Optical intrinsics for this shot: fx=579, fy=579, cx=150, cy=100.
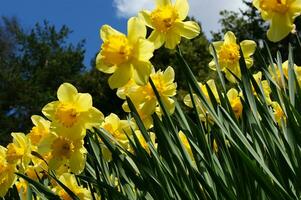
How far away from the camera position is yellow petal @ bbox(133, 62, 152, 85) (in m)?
1.37

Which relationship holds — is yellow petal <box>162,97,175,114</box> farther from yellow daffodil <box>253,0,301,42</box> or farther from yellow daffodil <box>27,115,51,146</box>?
yellow daffodil <box>27,115,51,146</box>

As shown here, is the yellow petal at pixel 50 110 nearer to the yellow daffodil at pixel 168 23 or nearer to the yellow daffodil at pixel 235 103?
the yellow daffodil at pixel 168 23

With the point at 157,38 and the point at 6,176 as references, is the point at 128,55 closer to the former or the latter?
the point at 157,38

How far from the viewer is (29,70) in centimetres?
2550

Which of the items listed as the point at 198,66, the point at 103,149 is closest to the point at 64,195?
the point at 103,149

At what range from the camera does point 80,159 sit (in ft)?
5.03

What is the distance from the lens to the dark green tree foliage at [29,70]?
22.9 m

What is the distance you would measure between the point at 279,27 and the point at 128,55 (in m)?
0.36

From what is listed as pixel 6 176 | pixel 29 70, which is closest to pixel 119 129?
pixel 6 176

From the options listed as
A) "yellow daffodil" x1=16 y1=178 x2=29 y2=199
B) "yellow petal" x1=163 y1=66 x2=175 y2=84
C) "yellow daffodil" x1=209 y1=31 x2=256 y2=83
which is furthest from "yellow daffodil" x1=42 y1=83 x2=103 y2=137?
"yellow daffodil" x1=16 y1=178 x2=29 y2=199

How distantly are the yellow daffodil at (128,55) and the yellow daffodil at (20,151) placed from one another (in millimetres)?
509

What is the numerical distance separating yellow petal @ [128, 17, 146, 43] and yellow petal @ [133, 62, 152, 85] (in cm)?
7

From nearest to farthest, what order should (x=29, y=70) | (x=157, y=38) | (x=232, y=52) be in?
1. (x=157, y=38)
2. (x=232, y=52)
3. (x=29, y=70)

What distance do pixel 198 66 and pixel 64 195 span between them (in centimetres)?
1543
